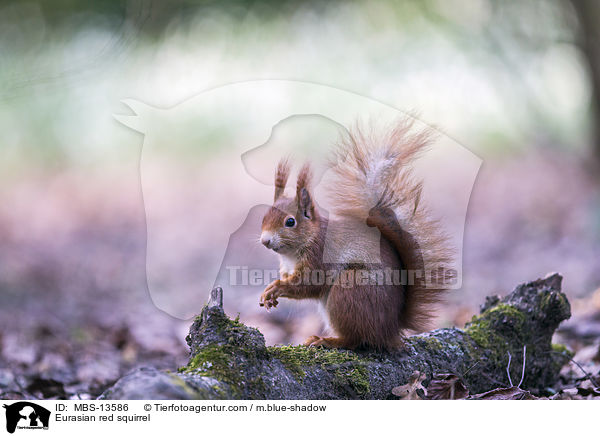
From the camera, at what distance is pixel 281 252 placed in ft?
3.86

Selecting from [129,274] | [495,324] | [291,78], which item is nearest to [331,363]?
[495,324]

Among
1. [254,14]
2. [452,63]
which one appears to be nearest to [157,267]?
[254,14]

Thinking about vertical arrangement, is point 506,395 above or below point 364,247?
below

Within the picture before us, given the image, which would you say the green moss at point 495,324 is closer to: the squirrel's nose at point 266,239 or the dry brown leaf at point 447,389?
the dry brown leaf at point 447,389

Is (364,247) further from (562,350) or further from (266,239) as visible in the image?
(562,350)

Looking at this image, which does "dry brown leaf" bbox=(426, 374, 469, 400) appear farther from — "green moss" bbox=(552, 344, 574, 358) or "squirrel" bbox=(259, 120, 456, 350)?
"green moss" bbox=(552, 344, 574, 358)

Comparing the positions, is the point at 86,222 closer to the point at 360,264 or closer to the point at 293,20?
the point at 293,20

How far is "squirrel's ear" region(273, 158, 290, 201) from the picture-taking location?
1.14m

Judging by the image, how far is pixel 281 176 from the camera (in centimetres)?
115

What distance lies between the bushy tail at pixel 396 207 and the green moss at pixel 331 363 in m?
0.17

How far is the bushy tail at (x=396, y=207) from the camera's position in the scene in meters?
1.18

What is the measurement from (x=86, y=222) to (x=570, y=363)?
134 inches

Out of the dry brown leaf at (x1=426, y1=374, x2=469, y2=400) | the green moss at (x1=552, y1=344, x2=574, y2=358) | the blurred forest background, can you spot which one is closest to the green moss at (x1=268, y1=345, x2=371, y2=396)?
the dry brown leaf at (x1=426, y1=374, x2=469, y2=400)
